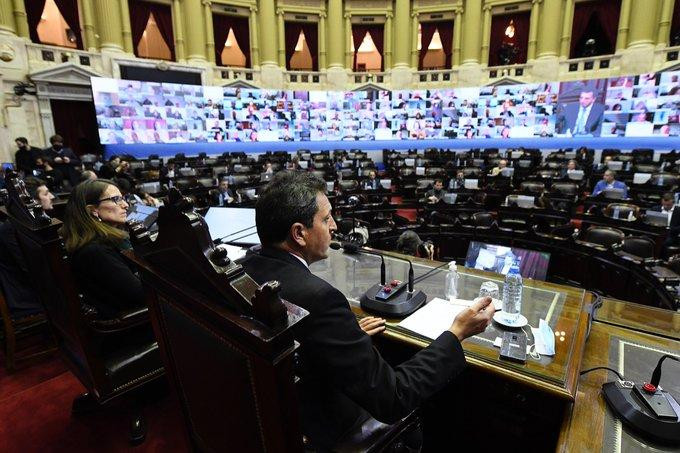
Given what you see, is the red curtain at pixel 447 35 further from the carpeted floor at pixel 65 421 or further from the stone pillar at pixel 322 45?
the carpeted floor at pixel 65 421

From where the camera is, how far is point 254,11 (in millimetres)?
16469

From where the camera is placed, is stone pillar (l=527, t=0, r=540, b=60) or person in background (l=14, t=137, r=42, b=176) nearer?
person in background (l=14, t=137, r=42, b=176)

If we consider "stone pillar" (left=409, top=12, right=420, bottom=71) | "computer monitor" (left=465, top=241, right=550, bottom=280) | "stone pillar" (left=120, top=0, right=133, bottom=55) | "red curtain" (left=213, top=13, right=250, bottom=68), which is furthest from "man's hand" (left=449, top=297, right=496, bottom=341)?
"red curtain" (left=213, top=13, right=250, bottom=68)

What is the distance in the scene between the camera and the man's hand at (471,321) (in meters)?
1.38

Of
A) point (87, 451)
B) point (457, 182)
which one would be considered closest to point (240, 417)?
point (87, 451)

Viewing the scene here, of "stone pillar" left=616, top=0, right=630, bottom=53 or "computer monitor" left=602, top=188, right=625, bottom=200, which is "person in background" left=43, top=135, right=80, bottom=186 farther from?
"stone pillar" left=616, top=0, right=630, bottom=53

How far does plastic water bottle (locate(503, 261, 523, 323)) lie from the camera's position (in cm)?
167

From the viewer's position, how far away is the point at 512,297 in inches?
69.8

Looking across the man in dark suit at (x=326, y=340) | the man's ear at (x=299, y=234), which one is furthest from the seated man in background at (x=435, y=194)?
the man's ear at (x=299, y=234)

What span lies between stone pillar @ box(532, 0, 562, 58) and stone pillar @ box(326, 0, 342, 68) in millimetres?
8676

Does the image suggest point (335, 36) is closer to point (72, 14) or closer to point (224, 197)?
point (72, 14)

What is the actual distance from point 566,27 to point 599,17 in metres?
1.35

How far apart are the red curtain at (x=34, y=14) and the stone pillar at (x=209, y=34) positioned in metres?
5.47

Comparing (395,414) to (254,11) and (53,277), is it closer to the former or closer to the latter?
(53,277)
